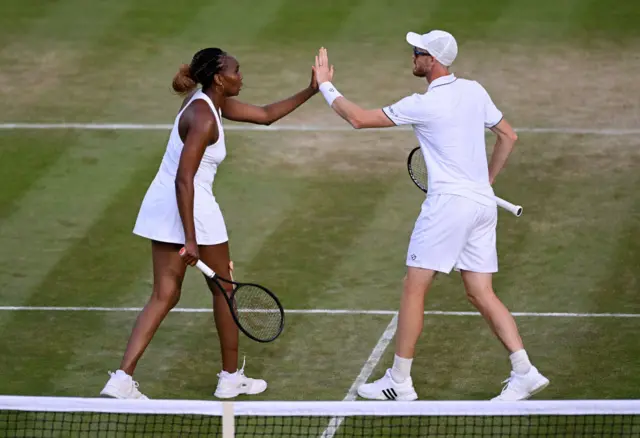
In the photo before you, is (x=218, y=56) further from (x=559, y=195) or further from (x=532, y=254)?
(x=559, y=195)

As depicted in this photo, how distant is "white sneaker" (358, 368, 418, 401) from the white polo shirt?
115 centimetres

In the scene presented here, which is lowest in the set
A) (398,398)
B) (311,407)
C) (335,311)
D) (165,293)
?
(335,311)

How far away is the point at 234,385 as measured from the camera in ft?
28.7

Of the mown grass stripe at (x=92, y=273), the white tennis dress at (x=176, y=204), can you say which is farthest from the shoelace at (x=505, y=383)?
the mown grass stripe at (x=92, y=273)

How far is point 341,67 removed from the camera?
52.1ft

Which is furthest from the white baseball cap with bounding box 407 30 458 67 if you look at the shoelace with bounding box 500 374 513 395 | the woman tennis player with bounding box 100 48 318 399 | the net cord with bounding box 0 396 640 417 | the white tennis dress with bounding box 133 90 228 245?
the net cord with bounding box 0 396 640 417

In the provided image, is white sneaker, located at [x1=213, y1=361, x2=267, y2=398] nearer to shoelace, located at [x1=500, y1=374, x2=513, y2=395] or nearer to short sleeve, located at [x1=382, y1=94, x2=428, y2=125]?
shoelace, located at [x1=500, y1=374, x2=513, y2=395]

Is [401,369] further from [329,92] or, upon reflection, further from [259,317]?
[329,92]

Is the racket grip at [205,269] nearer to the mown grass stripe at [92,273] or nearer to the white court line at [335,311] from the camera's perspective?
the mown grass stripe at [92,273]

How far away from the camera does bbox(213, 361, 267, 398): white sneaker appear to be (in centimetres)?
874

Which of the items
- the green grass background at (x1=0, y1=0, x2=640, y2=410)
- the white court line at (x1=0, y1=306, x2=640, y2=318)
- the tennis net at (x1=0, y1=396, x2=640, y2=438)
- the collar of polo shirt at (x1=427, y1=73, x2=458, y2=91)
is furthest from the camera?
the white court line at (x1=0, y1=306, x2=640, y2=318)

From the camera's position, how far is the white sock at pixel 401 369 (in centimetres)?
858

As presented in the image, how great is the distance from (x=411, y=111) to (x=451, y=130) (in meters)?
0.26

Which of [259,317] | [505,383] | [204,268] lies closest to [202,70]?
[204,268]
